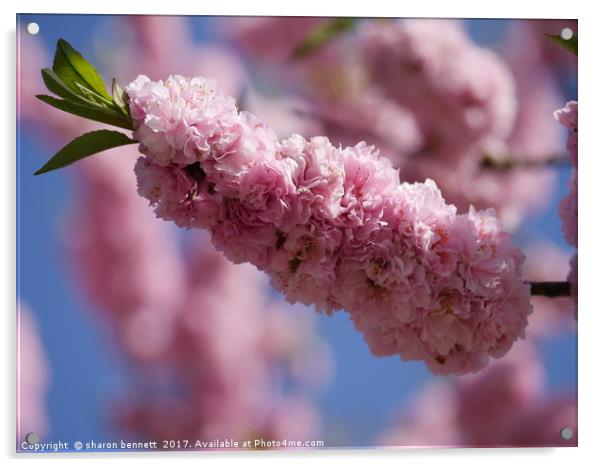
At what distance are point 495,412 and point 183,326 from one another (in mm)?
817

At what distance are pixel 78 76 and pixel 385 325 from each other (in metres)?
0.52

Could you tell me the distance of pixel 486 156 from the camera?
1.72m

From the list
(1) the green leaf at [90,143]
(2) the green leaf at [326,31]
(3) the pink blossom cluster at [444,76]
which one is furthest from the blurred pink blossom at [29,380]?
(3) the pink blossom cluster at [444,76]

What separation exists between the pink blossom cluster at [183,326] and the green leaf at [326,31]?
0.51 m

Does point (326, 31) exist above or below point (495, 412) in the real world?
above

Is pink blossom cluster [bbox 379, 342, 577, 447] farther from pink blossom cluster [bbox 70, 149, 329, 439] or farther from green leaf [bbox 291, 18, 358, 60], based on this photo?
green leaf [bbox 291, 18, 358, 60]

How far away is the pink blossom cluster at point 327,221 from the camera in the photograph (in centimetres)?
92

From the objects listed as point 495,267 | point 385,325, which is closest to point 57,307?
point 385,325

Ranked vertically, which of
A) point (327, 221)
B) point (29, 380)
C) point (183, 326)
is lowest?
point (183, 326)

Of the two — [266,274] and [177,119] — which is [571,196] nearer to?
[266,274]

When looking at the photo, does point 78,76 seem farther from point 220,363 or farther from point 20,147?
point 220,363

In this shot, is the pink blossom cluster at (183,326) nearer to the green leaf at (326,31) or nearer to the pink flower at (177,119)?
the green leaf at (326,31)

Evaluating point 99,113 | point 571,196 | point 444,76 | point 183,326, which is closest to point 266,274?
point 99,113
